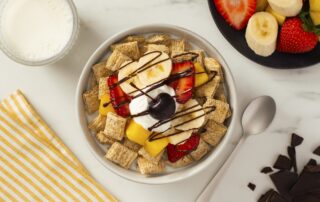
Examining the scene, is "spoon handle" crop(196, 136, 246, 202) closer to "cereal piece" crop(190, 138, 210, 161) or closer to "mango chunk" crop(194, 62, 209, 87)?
"cereal piece" crop(190, 138, 210, 161)

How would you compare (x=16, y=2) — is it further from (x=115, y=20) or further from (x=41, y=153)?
(x=41, y=153)

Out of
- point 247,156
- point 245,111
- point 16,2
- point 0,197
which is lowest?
point 247,156

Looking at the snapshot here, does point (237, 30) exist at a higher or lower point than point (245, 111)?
higher

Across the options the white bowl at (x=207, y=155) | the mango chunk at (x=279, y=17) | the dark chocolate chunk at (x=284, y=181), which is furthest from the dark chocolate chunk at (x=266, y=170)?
the mango chunk at (x=279, y=17)

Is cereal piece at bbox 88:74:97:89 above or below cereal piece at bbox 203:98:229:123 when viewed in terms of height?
above

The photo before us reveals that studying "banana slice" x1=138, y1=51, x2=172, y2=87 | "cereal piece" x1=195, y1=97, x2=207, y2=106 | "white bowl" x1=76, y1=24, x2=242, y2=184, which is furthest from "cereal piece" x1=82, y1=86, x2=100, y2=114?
"cereal piece" x1=195, y1=97, x2=207, y2=106

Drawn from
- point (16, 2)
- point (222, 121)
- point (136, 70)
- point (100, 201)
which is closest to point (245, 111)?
point (222, 121)
